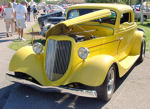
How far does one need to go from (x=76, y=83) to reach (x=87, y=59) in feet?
1.69

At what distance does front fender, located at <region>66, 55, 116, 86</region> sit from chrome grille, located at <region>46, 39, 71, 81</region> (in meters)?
0.27

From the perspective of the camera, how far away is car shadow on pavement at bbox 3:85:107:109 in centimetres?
388

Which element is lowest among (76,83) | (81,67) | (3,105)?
(3,105)

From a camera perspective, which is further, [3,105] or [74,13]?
[74,13]

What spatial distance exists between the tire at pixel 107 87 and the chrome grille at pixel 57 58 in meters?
0.76

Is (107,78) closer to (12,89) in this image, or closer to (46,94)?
(46,94)

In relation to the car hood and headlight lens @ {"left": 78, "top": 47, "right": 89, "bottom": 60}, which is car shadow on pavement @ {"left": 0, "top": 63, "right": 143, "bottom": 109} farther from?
the car hood

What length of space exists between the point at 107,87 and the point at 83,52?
768 mm

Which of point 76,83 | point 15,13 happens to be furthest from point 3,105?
point 15,13

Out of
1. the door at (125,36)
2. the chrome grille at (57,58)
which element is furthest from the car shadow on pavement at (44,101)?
the door at (125,36)

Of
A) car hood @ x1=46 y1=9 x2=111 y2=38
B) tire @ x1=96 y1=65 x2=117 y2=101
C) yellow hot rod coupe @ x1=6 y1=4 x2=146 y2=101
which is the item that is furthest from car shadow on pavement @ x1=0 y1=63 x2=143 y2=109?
car hood @ x1=46 y1=9 x2=111 y2=38

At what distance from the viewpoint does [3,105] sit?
397 centimetres

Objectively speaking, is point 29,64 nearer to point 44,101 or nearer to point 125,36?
point 44,101

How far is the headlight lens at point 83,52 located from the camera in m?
3.94
